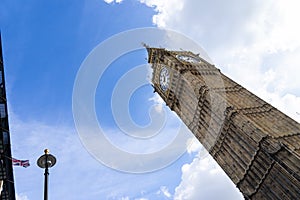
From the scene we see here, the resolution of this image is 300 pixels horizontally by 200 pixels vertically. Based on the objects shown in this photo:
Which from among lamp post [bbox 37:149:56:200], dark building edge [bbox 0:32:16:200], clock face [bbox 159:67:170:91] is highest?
clock face [bbox 159:67:170:91]

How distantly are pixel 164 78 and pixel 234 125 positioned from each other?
1227 inches

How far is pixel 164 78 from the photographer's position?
9331 centimetres

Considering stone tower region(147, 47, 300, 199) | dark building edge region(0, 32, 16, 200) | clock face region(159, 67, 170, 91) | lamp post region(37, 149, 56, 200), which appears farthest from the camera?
clock face region(159, 67, 170, 91)

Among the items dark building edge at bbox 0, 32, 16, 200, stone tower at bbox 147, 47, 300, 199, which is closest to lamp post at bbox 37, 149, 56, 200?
dark building edge at bbox 0, 32, 16, 200

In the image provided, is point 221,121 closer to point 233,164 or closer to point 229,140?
point 229,140

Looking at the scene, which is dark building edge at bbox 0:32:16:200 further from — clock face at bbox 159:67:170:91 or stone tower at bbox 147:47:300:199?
clock face at bbox 159:67:170:91

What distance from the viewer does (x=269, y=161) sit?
193 feet

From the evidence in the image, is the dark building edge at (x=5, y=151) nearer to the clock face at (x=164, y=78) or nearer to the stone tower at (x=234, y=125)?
the stone tower at (x=234, y=125)

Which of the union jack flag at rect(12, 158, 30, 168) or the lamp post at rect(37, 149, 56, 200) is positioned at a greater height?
the union jack flag at rect(12, 158, 30, 168)

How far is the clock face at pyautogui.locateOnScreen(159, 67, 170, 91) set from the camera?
91.4 metres

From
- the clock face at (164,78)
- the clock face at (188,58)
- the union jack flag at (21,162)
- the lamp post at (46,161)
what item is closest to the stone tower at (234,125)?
the clock face at (164,78)

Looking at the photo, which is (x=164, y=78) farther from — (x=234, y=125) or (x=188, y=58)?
(x=234, y=125)

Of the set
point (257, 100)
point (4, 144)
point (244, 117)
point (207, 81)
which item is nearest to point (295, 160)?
point (244, 117)

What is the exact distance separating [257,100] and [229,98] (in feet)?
24.7
